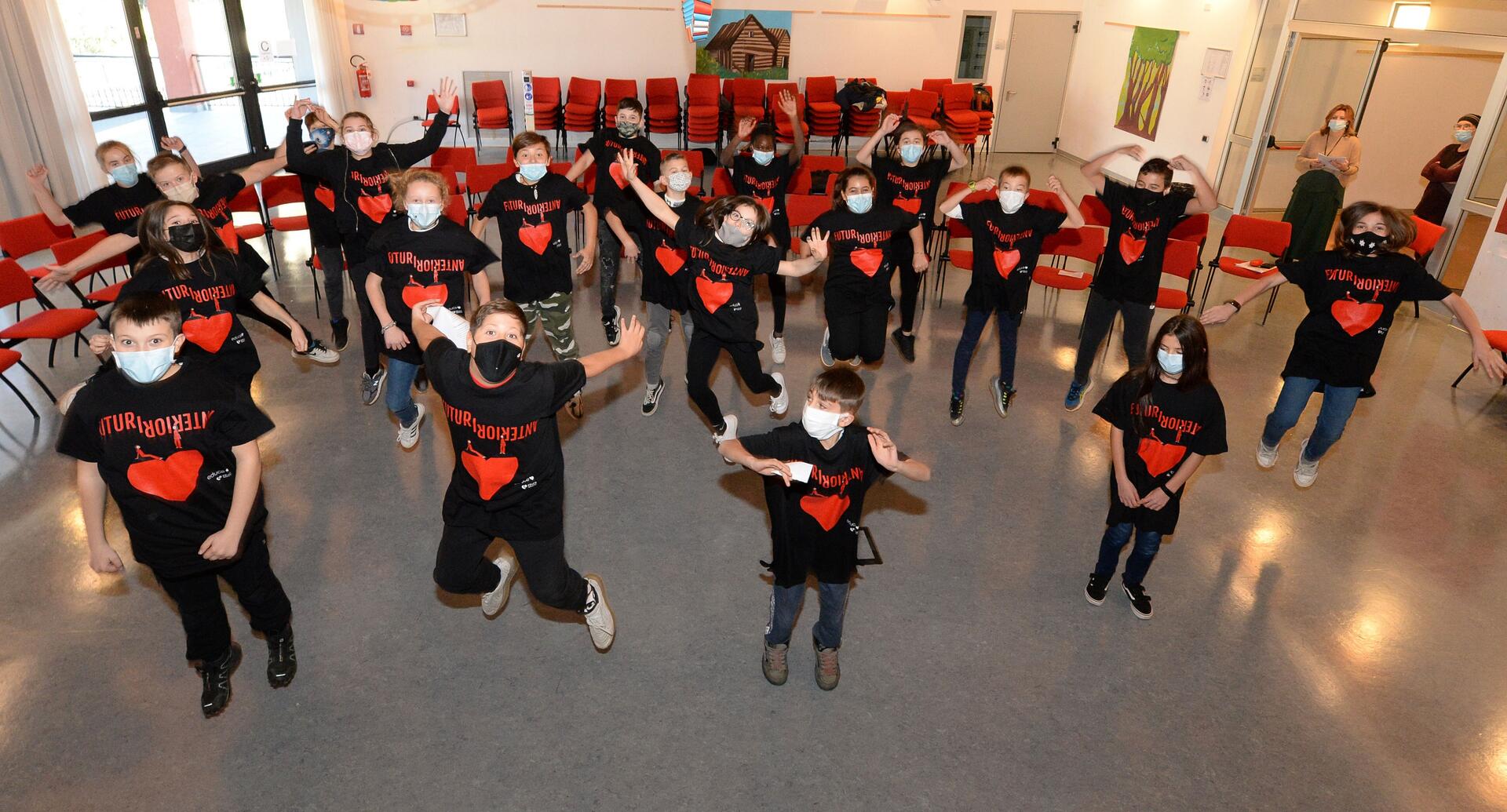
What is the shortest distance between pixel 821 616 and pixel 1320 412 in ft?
10.5

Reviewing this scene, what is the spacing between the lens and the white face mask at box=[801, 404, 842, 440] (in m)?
2.91

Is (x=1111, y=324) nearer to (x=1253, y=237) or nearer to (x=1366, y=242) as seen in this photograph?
(x=1366, y=242)

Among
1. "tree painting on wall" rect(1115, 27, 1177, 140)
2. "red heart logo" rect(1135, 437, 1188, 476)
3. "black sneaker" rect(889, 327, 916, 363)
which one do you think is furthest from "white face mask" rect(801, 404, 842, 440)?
"tree painting on wall" rect(1115, 27, 1177, 140)

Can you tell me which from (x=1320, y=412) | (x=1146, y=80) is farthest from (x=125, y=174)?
(x=1146, y=80)

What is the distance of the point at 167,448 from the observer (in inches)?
110

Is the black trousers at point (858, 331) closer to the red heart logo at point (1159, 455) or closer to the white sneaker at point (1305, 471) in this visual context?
the red heart logo at point (1159, 455)

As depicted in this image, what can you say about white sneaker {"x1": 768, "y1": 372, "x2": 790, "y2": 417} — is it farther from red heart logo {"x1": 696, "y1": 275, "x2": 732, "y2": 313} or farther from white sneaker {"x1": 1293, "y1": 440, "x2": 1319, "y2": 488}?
white sneaker {"x1": 1293, "y1": 440, "x2": 1319, "y2": 488}

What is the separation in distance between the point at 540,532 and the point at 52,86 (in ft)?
30.6

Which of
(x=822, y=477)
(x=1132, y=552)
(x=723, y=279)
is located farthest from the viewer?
(x=723, y=279)

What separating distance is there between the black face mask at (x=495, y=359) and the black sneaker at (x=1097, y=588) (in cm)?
278

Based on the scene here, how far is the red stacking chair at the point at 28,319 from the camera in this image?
5383 millimetres

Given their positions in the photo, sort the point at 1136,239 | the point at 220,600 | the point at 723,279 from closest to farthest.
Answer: the point at 220,600
the point at 723,279
the point at 1136,239

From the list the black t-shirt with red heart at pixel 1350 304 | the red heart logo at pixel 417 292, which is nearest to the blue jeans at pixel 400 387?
the red heart logo at pixel 417 292

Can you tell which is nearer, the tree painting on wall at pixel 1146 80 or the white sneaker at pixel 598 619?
the white sneaker at pixel 598 619
